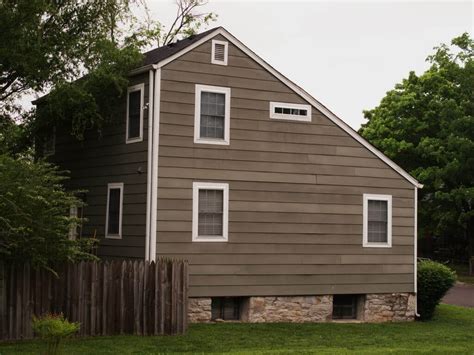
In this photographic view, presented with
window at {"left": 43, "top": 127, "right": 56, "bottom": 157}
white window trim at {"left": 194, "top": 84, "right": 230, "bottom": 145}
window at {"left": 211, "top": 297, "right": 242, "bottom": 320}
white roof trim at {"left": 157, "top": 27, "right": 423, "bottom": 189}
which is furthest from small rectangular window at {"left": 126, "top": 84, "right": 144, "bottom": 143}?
window at {"left": 43, "top": 127, "right": 56, "bottom": 157}

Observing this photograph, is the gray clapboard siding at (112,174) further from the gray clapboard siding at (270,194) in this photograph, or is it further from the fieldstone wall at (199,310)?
the fieldstone wall at (199,310)

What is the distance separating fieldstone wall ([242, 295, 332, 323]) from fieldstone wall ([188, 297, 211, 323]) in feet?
4.05

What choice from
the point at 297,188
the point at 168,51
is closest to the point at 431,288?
the point at 297,188

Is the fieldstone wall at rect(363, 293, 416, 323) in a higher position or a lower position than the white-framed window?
lower

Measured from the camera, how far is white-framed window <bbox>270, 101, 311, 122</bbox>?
70.6ft

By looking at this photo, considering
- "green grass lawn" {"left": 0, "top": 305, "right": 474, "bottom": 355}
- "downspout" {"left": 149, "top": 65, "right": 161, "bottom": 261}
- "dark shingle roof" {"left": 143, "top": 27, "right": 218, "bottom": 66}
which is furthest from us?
"dark shingle roof" {"left": 143, "top": 27, "right": 218, "bottom": 66}

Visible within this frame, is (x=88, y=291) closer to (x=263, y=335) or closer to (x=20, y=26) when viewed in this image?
(x=263, y=335)

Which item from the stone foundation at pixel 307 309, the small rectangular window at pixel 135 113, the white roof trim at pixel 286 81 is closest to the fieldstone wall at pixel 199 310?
the stone foundation at pixel 307 309

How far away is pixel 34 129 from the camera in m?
24.6

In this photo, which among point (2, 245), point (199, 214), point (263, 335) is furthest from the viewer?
point (199, 214)

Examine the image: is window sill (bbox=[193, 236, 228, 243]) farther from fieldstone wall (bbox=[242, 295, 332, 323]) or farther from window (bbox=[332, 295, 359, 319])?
window (bbox=[332, 295, 359, 319])

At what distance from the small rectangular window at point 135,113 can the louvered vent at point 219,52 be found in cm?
208

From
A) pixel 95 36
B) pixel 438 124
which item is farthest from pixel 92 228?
pixel 438 124

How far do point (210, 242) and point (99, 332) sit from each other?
→ 14.3 ft
